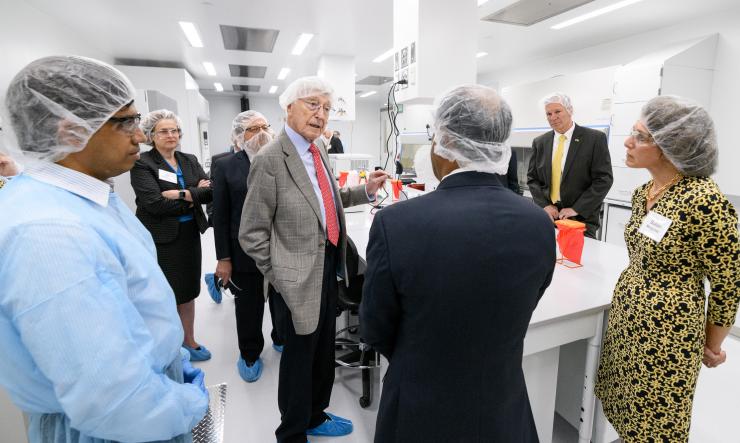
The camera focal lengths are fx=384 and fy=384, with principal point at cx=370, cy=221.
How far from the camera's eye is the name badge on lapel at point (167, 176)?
212 centimetres

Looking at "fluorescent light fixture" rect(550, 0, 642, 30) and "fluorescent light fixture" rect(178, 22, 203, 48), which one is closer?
"fluorescent light fixture" rect(550, 0, 642, 30)

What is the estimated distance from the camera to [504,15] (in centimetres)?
392

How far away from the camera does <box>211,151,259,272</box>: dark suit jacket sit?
2.06 meters

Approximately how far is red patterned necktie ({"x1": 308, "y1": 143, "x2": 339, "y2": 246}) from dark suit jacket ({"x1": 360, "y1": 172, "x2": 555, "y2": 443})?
676 mm

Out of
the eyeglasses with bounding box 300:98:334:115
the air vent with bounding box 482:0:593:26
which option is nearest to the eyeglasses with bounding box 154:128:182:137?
the eyeglasses with bounding box 300:98:334:115

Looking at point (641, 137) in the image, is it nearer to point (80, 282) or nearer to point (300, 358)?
point (300, 358)

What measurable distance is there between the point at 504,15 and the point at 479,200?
3.88 meters

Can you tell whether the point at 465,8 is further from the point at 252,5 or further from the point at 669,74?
the point at 669,74

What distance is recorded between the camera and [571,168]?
2693mm

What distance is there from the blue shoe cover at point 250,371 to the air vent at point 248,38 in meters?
4.17

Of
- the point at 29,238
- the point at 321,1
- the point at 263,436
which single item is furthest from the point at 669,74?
the point at 29,238

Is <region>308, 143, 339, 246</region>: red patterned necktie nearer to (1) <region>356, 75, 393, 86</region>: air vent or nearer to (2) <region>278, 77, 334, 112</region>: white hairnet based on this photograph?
(2) <region>278, 77, 334, 112</region>: white hairnet

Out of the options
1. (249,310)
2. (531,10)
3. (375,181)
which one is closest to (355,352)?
(249,310)

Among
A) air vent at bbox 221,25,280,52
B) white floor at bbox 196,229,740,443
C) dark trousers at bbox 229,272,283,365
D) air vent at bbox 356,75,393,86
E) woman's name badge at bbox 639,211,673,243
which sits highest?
air vent at bbox 356,75,393,86
